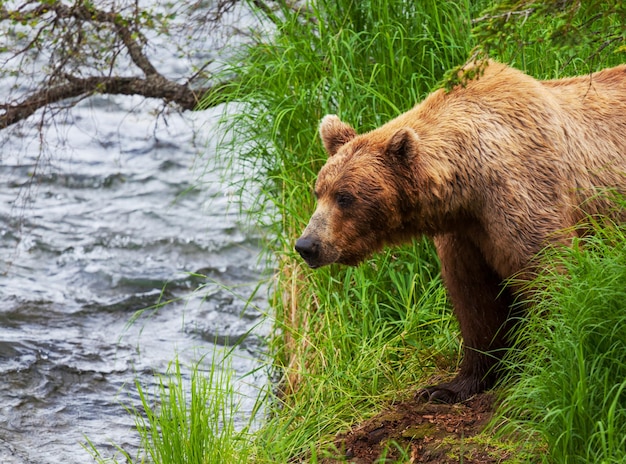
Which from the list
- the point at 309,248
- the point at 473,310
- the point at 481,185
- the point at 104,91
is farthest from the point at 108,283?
the point at 481,185

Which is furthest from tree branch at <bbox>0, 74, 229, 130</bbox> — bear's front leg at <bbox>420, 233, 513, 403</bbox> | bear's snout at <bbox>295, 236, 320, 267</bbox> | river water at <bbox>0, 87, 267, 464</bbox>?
bear's front leg at <bbox>420, 233, 513, 403</bbox>

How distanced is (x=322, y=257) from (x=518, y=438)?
3.96ft

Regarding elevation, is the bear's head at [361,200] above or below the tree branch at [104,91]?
below

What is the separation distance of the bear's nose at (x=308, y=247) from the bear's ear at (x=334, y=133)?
60cm

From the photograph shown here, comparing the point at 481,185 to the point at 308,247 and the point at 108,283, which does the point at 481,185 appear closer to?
the point at 308,247

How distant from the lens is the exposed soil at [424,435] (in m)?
4.06

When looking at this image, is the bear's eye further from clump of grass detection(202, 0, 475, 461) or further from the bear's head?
clump of grass detection(202, 0, 475, 461)

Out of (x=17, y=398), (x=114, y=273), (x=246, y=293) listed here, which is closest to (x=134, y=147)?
(x=114, y=273)

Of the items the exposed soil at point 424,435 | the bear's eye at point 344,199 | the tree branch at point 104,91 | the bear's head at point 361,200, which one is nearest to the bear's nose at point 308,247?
the bear's head at point 361,200

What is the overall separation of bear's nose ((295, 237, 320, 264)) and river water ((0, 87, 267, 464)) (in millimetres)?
705

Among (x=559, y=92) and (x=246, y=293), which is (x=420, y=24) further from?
(x=246, y=293)

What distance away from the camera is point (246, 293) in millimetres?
8898

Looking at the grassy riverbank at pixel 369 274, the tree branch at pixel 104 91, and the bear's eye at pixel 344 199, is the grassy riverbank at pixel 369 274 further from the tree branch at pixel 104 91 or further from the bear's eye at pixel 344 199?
the bear's eye at pixel 344 199

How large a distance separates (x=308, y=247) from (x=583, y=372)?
4.83ft
